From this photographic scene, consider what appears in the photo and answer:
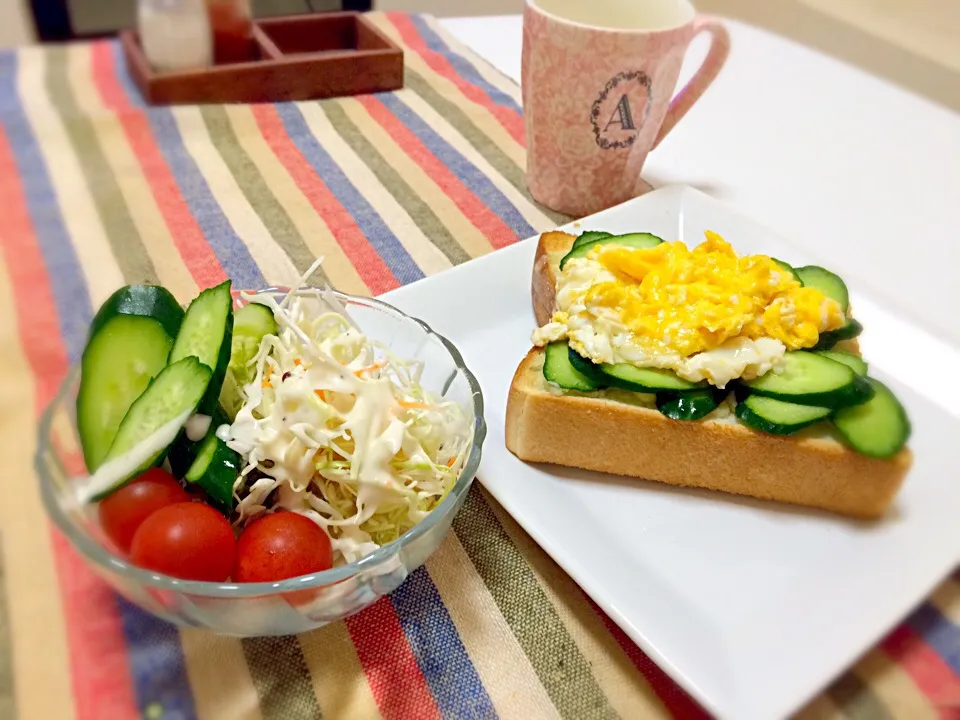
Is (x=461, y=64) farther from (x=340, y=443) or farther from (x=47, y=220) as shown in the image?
(x=340, y=443)

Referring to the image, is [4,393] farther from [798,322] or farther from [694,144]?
[694,144]

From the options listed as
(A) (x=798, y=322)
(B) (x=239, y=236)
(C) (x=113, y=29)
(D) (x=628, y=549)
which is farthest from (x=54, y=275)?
(C) (x=113, y=29)

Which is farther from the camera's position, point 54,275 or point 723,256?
point 54,275

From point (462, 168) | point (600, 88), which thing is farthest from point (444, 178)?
point (600, 88)

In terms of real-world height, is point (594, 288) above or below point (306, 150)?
above

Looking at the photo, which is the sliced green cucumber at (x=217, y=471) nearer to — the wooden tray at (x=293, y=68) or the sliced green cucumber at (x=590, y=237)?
the sliced green cucumber at (x=590, y=237)
